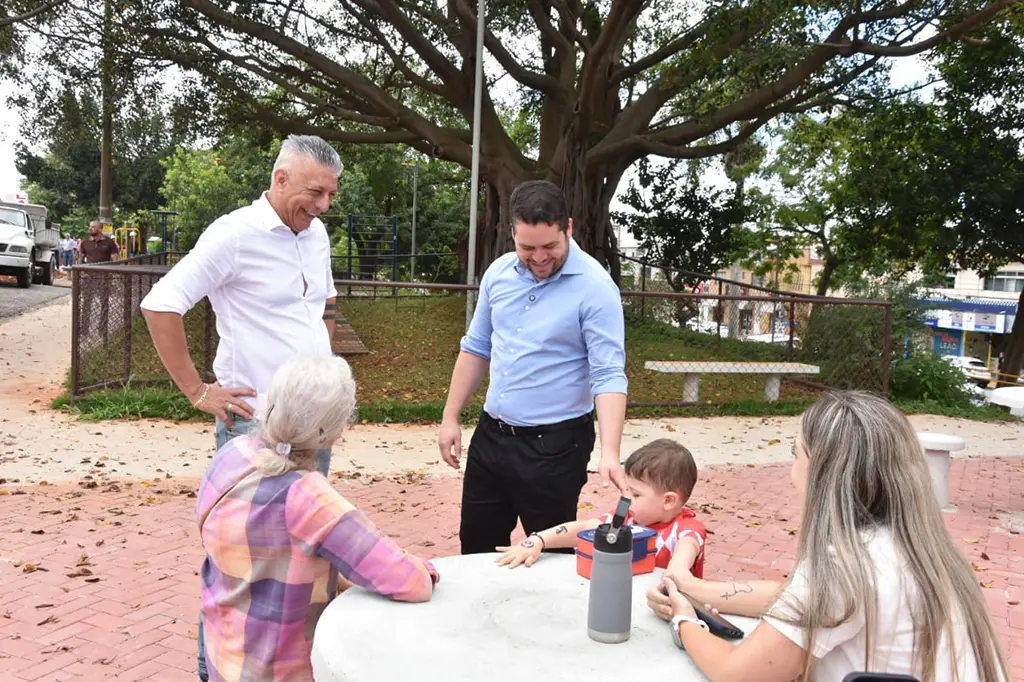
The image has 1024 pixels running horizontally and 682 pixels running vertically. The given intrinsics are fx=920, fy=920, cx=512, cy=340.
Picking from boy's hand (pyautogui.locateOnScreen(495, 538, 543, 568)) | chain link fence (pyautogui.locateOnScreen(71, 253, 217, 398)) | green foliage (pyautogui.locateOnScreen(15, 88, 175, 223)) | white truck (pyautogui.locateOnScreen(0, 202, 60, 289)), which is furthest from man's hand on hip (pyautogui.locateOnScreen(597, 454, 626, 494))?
green foliage (pyautogui.locateOnScreen(15, 88, 175, 223))

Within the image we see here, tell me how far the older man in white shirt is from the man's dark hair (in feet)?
2.09

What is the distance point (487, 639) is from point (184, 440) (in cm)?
696

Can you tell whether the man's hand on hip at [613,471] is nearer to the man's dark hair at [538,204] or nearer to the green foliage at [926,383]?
the man's dark hair at [538,204]

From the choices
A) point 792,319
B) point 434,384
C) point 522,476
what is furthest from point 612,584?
point 792,319

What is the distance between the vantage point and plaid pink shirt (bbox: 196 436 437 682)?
7.34 ft

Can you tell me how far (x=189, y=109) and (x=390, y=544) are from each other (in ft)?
53.4

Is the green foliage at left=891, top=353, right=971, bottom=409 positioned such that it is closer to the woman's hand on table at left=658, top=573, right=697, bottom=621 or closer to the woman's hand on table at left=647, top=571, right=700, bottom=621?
the woman's hand on table at left=647, top=571, right=700, bottom=621

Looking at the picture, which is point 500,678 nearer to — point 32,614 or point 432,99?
point 32,614

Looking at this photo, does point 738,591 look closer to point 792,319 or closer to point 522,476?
point 522,476

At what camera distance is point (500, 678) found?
6.27 ft

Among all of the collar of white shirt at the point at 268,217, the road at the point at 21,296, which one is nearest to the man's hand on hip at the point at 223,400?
the collar of white shirt at the point at 268,217

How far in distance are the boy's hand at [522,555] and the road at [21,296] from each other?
18.3 metres

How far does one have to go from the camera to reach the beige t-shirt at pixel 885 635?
1775 mm

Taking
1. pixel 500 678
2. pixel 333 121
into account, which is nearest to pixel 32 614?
pixel 500 678
